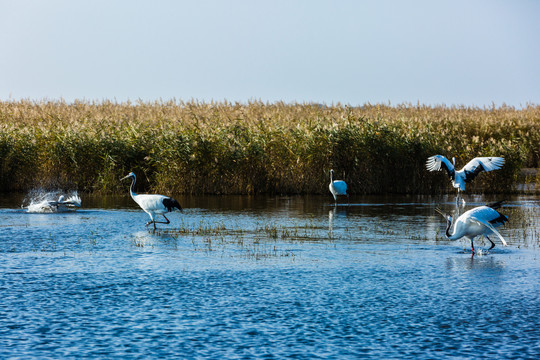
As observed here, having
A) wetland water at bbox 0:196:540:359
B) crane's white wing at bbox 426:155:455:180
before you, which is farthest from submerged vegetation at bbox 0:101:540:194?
wetland water at bbox 0:196:540:359

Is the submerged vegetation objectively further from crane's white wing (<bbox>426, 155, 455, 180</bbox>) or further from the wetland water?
the wetland water

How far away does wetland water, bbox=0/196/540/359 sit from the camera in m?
6.24

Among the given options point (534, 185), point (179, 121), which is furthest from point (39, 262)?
point (534, 185)

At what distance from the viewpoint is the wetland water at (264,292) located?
6.24m

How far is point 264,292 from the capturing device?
826cm

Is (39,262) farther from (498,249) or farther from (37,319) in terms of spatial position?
(498,249)

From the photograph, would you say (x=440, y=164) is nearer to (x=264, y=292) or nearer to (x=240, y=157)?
(x=240, y=157)

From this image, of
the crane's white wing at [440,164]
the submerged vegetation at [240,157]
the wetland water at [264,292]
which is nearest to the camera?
the wetland water at [264,292]

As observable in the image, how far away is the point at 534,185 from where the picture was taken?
2692 cm

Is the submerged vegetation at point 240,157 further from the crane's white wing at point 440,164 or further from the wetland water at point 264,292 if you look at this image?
the wetland water at point 264,292

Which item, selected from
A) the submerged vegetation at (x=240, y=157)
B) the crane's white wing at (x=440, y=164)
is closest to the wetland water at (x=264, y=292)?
the crane's white wing at (x=440, y=164)

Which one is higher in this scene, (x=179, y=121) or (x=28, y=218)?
(x=179, y=121)

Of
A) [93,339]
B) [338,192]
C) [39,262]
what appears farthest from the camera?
[338,192]

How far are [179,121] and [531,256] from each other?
60.0 ft
